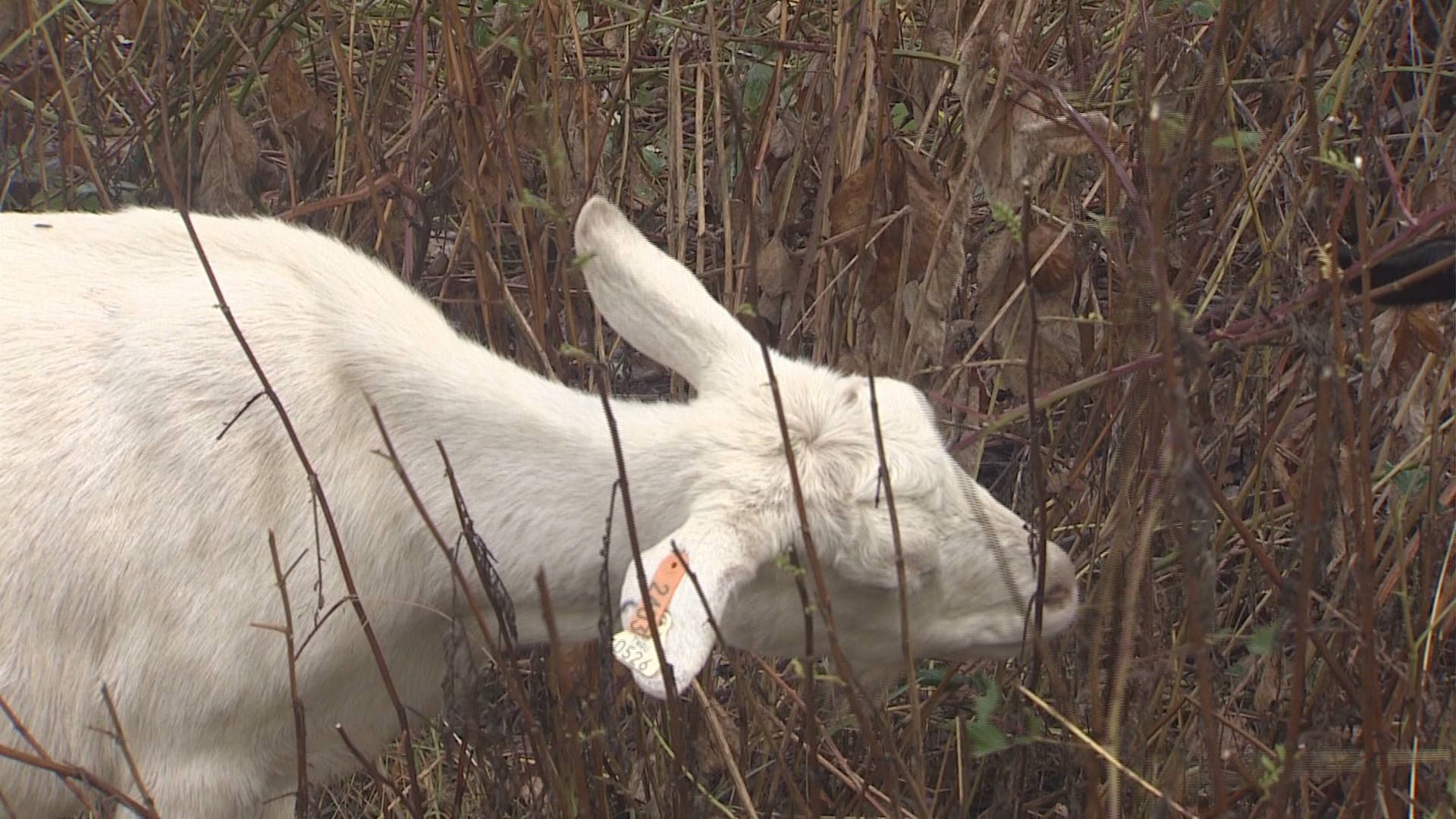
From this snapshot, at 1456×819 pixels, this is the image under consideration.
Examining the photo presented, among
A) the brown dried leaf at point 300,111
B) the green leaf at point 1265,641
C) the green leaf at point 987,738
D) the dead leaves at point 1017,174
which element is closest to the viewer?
the green leaf at point 1265,641

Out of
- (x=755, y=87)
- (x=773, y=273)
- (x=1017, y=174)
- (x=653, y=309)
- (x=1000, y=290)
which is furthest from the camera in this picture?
(x=755, y=87)

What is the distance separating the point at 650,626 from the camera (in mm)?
1979

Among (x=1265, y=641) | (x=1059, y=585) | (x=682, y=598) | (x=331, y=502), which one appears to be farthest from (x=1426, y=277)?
(x=331, y=502)

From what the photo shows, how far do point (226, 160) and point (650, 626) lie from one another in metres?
2.21

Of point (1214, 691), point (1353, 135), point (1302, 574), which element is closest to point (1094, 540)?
point (1214, 691)

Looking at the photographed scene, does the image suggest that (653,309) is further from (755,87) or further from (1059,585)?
(755,87)

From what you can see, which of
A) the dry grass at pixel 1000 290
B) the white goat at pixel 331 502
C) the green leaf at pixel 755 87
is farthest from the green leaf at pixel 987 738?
the green leaf at pixel 755 87

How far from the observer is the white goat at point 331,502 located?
2613mm

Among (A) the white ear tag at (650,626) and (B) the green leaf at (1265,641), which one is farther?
(B) the green leaf at (1265,641)

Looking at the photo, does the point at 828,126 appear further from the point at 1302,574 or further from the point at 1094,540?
the point at 1302,574

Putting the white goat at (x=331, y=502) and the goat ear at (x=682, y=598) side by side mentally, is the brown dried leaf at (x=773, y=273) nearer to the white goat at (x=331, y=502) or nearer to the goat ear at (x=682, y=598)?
the white goat at (x=331, y=502)

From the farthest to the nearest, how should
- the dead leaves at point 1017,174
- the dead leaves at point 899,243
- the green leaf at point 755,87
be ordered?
the green leaf at point 755,87 < the dead leaves at point 899,243 < the dead leaves at point 1017,174

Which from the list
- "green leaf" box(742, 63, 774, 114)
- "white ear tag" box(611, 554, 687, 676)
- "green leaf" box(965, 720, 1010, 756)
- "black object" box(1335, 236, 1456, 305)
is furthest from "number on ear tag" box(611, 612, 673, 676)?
"green leaf" box(742, 63, 774, 114)

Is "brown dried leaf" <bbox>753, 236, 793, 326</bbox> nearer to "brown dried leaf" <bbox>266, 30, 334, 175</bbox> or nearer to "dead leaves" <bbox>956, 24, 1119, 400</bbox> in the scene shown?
"dead leaves" <bbox>956, 24, 1119, 400</bbox>
